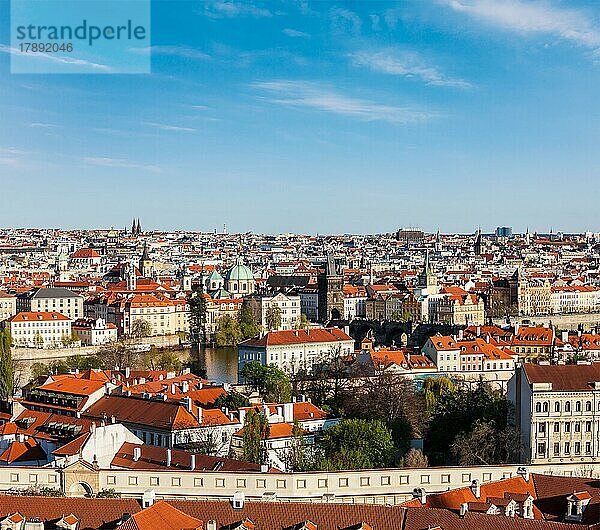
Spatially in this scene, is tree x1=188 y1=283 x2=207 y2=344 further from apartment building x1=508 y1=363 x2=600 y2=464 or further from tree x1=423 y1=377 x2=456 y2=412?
apartment building x1=508 y1=363 x2=600 y2=464

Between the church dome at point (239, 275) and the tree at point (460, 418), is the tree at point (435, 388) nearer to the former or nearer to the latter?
the tree at point (460, 418)

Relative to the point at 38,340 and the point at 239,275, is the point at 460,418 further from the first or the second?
the point at 239,275

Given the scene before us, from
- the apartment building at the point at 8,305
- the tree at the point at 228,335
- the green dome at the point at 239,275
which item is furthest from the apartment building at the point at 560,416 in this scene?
the green dome at the point at 239,275

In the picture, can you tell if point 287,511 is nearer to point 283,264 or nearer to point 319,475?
point 319,475

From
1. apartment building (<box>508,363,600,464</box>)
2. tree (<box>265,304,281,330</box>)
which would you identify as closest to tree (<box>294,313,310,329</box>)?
tree (<box>265,304,281,330</box>)

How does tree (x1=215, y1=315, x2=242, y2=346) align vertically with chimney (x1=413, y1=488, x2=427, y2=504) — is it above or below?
below
